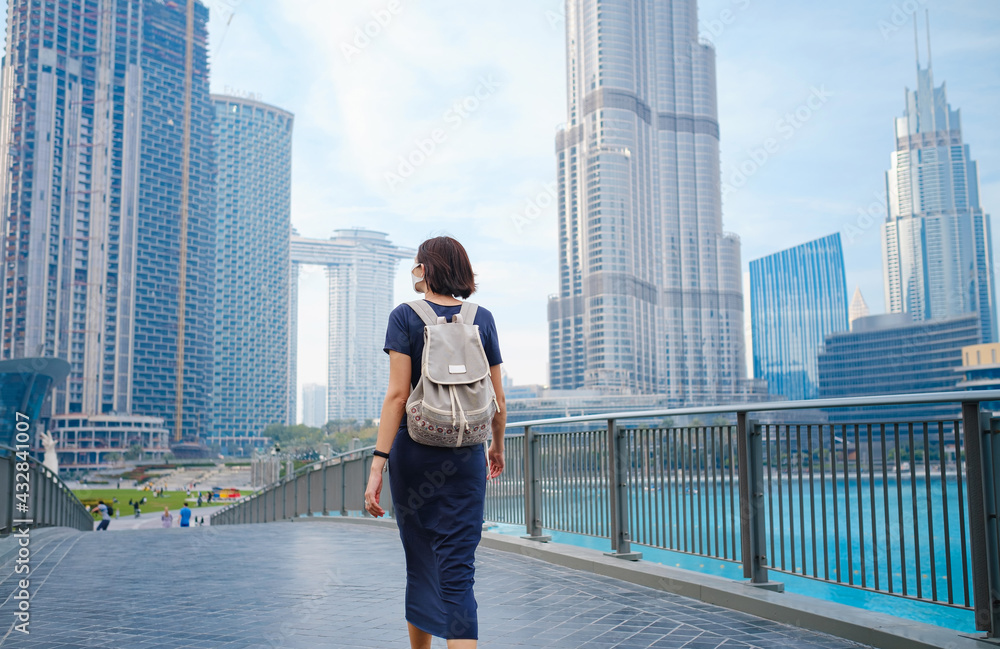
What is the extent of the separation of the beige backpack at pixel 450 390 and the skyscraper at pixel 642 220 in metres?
140

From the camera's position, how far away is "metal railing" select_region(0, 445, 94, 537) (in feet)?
24.8

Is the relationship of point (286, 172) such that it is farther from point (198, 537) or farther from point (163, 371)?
point (198, 537)

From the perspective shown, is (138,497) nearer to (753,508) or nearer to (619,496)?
(619,496)

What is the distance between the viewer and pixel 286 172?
18162 cm

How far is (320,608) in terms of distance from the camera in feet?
15.6

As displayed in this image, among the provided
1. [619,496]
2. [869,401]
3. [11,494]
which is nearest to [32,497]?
[11,494]

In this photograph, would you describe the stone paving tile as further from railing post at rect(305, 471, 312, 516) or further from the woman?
railing post at rect(305, 471, 312, 516)

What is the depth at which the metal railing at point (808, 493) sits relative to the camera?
3357 mm

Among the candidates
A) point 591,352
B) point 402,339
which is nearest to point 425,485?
point 402,339

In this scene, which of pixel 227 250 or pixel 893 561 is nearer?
pixel 893 561

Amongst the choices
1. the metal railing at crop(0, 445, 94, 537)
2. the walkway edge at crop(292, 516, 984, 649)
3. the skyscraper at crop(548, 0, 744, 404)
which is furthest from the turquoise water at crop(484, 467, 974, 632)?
the skyscraper at crop(548, 0, 744, 404)

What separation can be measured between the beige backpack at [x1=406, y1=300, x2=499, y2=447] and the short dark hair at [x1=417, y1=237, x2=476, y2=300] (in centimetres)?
17

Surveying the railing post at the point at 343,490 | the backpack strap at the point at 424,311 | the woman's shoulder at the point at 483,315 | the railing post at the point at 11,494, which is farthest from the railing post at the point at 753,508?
the railing post at the point at 343,490

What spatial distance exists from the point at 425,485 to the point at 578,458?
11.8 ft
